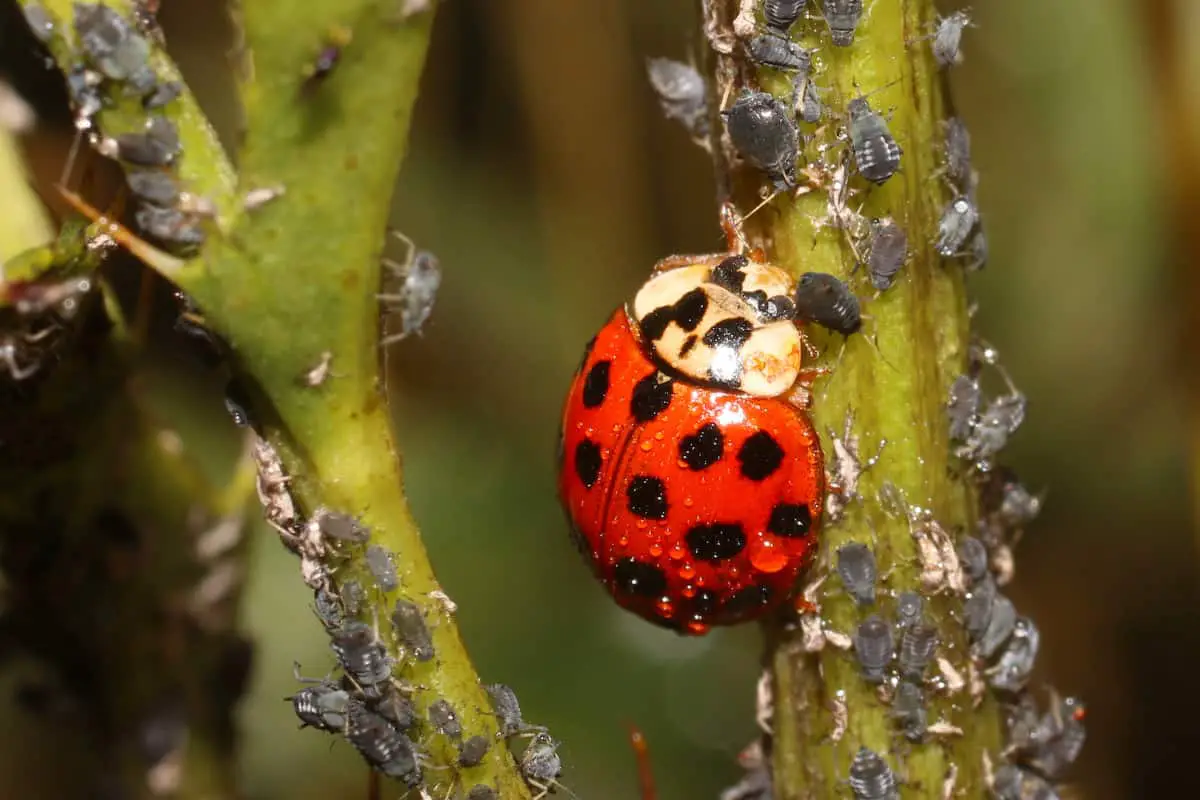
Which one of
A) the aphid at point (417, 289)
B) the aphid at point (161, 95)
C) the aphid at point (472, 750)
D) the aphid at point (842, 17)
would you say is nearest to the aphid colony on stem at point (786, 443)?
the aphid at point (842, 17)

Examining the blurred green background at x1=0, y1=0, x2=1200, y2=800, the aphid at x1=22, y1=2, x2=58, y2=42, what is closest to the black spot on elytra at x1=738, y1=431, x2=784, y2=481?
the aphid at x1=22, y1=2, x2=58, y2=42

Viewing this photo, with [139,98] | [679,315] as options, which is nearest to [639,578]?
[679,315]

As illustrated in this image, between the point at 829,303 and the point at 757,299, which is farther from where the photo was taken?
the point at 757,299

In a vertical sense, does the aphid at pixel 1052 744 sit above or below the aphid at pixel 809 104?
below

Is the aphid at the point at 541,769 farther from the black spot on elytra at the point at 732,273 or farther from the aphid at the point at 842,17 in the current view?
the aphid at the point at 842,17

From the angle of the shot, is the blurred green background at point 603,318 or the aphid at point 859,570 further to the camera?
the blurred green background at point 603,318

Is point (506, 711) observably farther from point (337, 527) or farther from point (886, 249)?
point (886, 249)

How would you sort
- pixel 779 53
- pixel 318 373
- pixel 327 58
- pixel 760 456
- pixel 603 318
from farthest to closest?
pixel 603 318 < pixel 760 456 < pixel 779 53 < pixel 318 373 < pixel 327 58
